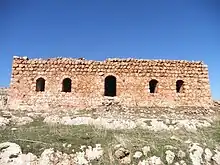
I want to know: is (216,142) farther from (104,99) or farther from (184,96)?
(104,99)

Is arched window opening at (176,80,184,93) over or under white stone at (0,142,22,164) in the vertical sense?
over

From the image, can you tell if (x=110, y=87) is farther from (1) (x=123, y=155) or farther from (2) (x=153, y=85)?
(1) (x=123, y=155)

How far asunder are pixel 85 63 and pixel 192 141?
10.8m

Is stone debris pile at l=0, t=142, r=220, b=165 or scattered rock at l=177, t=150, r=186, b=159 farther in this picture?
scattered rock at l=177, t=150, r=186, b=159

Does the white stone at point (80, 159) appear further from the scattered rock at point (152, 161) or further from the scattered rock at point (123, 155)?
the scattered rock at point (152, 161)

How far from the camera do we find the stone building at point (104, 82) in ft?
74.6

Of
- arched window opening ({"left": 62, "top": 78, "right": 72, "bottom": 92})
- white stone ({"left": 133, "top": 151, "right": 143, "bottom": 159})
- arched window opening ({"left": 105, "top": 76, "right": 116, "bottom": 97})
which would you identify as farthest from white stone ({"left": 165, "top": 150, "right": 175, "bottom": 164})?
arched window opening ({"left": 105, "top": 76, "right": 116, "bottom": 97})

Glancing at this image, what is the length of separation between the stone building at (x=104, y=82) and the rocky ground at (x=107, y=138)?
130cm

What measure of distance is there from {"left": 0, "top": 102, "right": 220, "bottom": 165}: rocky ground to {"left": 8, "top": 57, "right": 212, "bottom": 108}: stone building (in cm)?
130

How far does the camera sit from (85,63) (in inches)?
923

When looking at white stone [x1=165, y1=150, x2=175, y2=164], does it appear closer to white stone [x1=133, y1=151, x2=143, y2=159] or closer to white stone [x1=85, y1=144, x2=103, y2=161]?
white stone [x1=133, y1=151, x2=143, y2=159]

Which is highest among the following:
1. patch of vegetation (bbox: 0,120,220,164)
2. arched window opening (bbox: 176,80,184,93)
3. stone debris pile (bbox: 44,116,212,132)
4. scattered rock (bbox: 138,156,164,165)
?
arched window opening (bbox: 176,80,184,93)

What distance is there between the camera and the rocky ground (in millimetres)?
14273

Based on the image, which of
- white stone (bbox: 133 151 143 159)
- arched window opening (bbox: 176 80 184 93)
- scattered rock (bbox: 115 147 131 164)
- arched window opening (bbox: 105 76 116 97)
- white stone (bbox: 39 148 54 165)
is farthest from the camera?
Result: arched window opening (bbox: 105 76 116 97)
